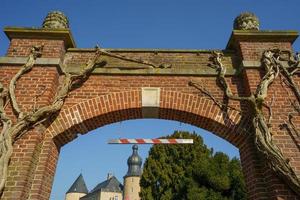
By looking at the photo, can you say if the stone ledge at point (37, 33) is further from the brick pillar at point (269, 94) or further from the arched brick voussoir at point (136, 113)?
the brick pillar at point (269, 94)

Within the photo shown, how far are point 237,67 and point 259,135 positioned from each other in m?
1.85

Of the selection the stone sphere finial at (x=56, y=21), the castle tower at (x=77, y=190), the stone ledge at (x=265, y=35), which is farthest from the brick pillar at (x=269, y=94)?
the castle tower at (x=77, y=190)

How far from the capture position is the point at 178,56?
6113 mm

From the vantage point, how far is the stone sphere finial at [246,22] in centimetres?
609

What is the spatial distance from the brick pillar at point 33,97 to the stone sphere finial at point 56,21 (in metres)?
0.25

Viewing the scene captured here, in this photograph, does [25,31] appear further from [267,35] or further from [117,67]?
[267,35]

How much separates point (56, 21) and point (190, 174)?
51.5 ft

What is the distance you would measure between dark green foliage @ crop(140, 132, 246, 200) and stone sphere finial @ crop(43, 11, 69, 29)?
1428cm

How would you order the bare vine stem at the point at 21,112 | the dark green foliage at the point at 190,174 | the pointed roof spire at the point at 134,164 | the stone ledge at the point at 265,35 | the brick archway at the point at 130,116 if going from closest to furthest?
the bare vine stem at the point at 21,112 < the brick archway at the point at 130,116 < the stone ledge at the point at 265,35 < the dark green foliage at the point at 190,174 < the pointed roof spire at the point at 134,164

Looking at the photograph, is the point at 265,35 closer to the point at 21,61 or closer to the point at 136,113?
the point at 136,113

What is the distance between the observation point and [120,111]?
5465 millimetres

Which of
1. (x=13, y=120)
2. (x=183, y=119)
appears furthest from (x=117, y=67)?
(x=13, y=120)

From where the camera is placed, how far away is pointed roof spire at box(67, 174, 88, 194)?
216 ft

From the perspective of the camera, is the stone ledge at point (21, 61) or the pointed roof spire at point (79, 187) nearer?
the stone ledge at point (21, 61)
